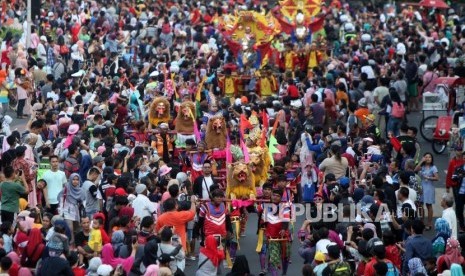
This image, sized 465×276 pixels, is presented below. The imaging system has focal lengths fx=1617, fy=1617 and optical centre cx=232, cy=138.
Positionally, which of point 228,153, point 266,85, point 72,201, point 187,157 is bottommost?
point 72,201

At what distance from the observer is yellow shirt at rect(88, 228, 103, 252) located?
1996 centimetres

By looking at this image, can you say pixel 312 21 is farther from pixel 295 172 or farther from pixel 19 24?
pixel 295 172

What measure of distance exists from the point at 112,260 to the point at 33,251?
0.98 m

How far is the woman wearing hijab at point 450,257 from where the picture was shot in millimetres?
19406

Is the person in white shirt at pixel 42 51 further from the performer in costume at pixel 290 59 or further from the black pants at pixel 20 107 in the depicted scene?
the performer in costume at pixel 290 59

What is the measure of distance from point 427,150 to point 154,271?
42.9 feet

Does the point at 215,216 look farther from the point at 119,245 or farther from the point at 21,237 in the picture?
the point at 21,237

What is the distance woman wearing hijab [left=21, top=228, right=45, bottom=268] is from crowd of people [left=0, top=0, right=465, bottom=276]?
27mm

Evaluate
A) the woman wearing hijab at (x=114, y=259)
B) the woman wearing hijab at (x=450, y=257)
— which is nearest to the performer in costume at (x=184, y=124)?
the woman wearing hijab at (x=114, y=259)

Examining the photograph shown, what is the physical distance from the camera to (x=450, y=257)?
19.5m

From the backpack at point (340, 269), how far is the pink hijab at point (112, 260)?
7.78ft

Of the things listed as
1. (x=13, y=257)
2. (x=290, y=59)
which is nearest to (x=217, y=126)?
(x=13, y=257)

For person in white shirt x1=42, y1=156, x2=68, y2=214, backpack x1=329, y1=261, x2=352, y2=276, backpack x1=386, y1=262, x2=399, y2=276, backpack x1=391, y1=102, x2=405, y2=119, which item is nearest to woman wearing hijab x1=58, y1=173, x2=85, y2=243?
person in white shirt x1=42, y1=156, x2=68, y2=214

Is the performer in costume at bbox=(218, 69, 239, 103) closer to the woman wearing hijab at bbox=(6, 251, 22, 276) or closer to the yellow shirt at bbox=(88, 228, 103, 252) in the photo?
the yellow shirt at bbox=(88, 228, 103, 252)
